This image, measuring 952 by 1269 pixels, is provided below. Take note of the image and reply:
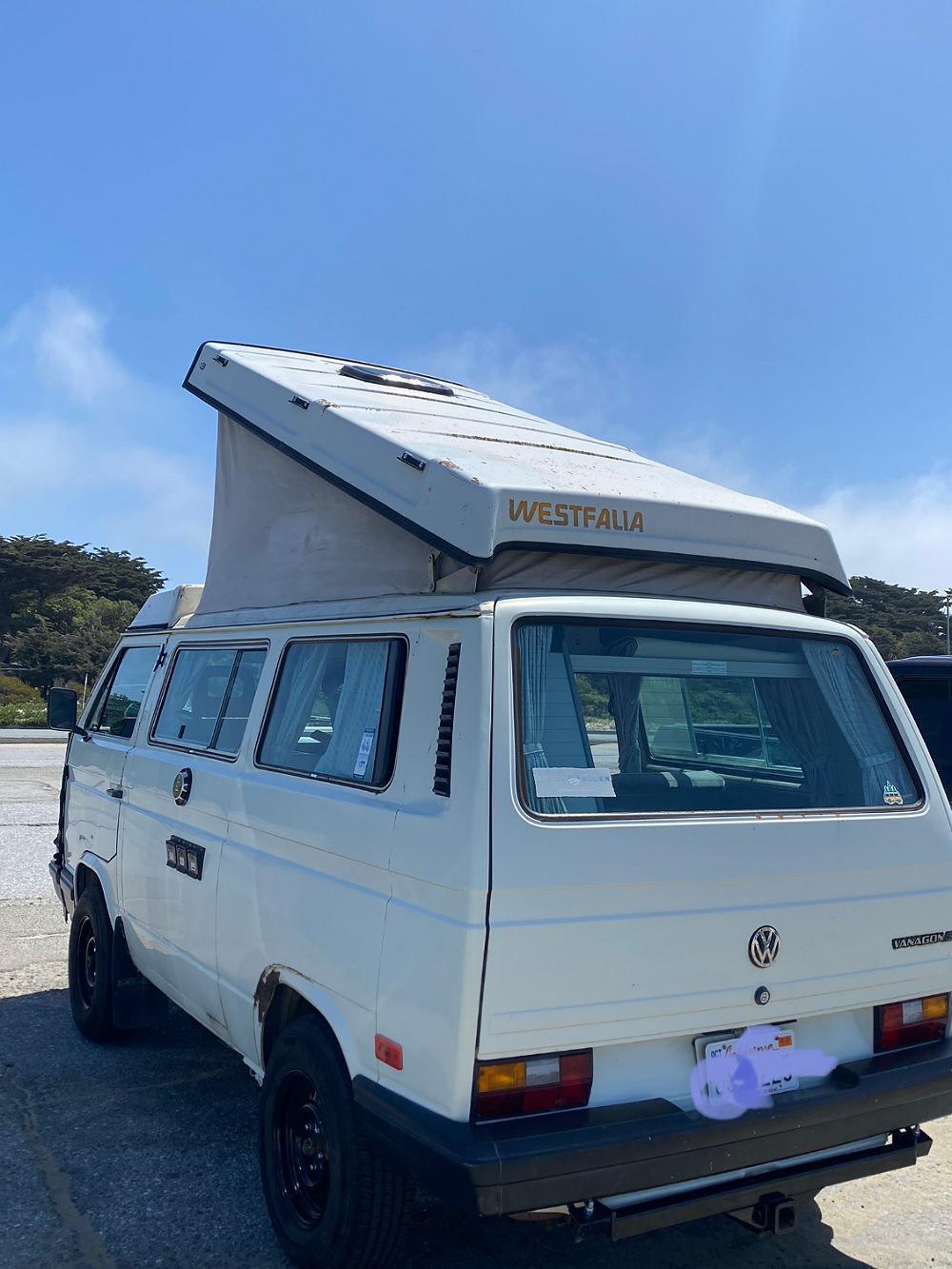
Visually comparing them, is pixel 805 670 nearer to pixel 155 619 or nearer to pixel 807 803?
pixel 807 803

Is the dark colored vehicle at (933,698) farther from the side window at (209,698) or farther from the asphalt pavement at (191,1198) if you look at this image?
the side window at (209,698)

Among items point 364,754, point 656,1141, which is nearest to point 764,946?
point 656,1141

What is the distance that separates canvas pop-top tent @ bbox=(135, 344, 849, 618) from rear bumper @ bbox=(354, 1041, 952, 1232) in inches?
56.3

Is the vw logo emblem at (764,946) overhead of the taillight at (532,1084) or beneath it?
overhead

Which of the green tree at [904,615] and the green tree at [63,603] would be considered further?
the green tree at [63,603]

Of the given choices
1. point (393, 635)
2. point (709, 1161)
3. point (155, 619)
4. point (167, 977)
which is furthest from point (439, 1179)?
point (155, 619)

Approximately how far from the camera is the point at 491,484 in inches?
120

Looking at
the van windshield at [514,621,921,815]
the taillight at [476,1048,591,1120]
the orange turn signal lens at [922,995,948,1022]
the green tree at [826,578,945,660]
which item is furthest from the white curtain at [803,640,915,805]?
the green tree at [826,578,945,660]

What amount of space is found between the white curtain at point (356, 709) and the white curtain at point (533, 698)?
50cm

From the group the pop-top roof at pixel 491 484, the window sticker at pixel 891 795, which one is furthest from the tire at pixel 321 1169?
the window sticker at pixel 891 795

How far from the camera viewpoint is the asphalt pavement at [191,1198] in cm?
343

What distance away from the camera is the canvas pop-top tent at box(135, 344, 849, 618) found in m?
3.11

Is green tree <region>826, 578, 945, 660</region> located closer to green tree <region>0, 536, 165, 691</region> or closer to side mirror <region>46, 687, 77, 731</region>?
side mirror <region>46, 687, 77, 731</region>

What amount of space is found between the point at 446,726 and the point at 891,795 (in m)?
1.50
